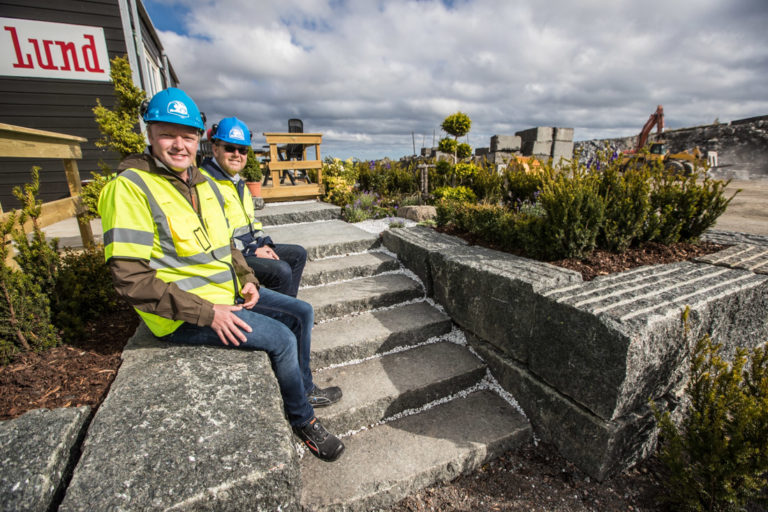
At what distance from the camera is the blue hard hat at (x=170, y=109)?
5.37ft

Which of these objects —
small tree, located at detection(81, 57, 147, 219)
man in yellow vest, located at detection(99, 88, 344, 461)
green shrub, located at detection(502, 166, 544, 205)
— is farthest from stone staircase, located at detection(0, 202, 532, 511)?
green shrub, located at detection(502, 166, 544, 205)

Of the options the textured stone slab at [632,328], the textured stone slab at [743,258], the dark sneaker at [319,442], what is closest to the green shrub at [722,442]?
the textured stone slab at [632,328]

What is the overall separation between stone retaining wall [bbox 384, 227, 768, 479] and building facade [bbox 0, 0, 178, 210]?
22.8 ft

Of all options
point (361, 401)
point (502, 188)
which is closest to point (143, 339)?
point (361, 401)

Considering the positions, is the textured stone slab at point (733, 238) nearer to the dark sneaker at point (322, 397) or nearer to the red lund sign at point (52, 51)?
the dark sneaker at point (322, 397)

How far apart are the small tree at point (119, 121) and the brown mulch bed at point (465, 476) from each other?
2059 millimetres

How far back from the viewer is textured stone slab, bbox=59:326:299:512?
3.39ft

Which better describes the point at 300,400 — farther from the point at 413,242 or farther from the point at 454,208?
the point at 454,208

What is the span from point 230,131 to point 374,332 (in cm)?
191

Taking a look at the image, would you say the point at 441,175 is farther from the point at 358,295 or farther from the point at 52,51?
the point at 52,51

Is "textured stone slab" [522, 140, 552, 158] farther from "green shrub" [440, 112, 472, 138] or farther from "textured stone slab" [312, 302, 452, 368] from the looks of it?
"textured stone slab" [312, 302, 452, 368]

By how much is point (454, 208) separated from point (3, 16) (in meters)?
7.77

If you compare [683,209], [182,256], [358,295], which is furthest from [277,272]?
[683,209]

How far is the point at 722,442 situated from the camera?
1.49m
